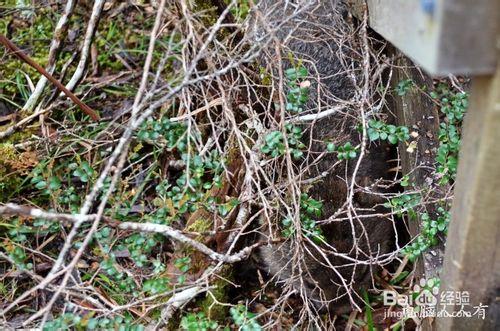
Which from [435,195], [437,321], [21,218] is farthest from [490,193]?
[21,218]

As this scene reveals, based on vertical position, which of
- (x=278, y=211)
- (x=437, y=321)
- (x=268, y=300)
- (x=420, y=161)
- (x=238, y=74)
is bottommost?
(x=268, y=300)

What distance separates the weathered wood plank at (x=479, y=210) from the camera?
3.45ft

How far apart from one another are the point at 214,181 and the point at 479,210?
932 mm

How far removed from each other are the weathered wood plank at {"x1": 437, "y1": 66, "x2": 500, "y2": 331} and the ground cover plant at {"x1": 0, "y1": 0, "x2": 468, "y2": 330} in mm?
464

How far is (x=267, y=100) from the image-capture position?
1.97 metres

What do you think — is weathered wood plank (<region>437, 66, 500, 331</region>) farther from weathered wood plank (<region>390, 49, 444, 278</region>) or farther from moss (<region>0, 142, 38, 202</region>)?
moss (<region>0, 142, 38, 202</region>)

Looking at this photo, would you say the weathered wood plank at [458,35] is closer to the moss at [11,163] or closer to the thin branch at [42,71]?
the thin branch at [42,71]

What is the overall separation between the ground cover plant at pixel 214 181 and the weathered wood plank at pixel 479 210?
46 cm

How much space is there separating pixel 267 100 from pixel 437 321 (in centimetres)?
91

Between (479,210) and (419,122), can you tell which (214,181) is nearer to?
(419,122)

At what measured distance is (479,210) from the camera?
1.15 m

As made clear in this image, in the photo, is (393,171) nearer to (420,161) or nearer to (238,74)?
(420,161)

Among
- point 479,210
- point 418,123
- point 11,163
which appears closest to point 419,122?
point 418,123

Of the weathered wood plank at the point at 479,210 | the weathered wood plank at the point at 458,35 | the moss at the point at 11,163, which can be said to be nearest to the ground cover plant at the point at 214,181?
the moss at the point at 11,163
